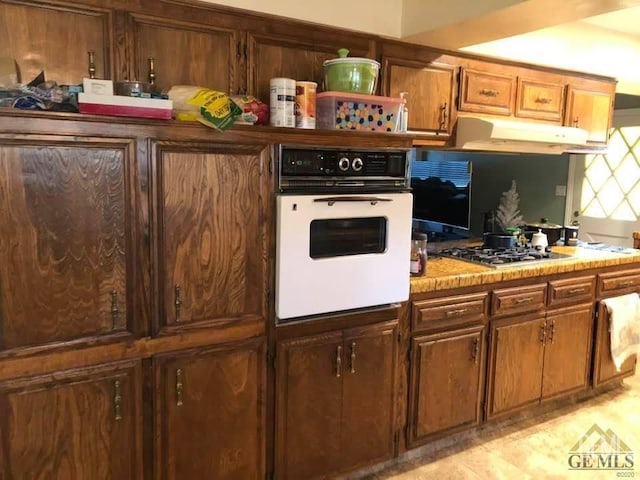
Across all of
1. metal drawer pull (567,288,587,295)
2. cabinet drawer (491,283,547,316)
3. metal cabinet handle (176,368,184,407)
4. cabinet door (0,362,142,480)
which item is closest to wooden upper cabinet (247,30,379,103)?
metal cabinet handle (176,368,184,407)

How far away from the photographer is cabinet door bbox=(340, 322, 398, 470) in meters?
2.25

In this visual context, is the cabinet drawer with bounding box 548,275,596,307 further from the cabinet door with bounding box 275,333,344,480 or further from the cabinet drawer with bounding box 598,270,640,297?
the cabinet door with bounding box 275,333,344,480

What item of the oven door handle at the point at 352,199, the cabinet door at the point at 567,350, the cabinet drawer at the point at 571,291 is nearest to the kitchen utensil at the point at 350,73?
the oven door handle at the point at 352,199

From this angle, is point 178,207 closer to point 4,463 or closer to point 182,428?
point 182,428

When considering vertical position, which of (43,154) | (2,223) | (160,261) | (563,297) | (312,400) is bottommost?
(312,400)

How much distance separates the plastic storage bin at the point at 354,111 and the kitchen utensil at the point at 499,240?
132 cm

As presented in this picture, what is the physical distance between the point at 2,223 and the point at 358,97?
1377 millimetres

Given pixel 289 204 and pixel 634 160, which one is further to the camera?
pixel 634 160

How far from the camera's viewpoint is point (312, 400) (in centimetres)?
218

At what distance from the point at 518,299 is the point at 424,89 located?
122 centimetres

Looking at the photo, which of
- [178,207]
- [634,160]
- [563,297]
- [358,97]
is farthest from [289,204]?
[634,160]

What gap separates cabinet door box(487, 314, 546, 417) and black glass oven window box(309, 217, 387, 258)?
95 centimetres

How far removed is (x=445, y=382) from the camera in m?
2.58

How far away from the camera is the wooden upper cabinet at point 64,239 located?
1.57 meters
